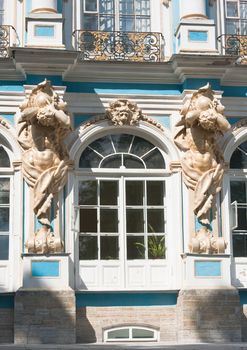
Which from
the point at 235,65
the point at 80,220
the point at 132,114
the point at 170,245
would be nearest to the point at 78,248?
the point at 80,220

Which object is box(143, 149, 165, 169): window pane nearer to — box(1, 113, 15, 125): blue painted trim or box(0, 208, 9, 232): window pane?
box(1, 113, 15, 125): blue painted trim

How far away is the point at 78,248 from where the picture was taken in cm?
1434

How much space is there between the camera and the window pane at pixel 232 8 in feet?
52.1

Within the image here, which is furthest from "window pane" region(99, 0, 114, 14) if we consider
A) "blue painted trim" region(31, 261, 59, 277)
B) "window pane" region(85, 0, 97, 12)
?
"blue painted trim" region(31, 261, 59, 277)

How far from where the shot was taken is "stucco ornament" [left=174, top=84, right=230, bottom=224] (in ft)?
46.8

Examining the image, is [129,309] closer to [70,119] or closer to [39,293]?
[39,293]

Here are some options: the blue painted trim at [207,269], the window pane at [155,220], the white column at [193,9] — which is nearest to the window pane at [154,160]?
the window pane at [155,220]

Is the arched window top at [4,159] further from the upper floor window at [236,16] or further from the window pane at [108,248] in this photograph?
the upper floor window at [236,16]

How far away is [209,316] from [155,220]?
206 cm

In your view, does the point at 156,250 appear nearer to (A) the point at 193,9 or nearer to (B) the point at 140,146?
(B) the point at 140,146

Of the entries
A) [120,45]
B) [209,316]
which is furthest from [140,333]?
[120,45]

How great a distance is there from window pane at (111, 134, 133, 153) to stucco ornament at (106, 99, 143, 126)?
0.32 m

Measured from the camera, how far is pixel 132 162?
14938 millimetres

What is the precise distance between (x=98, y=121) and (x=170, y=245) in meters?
2.57
